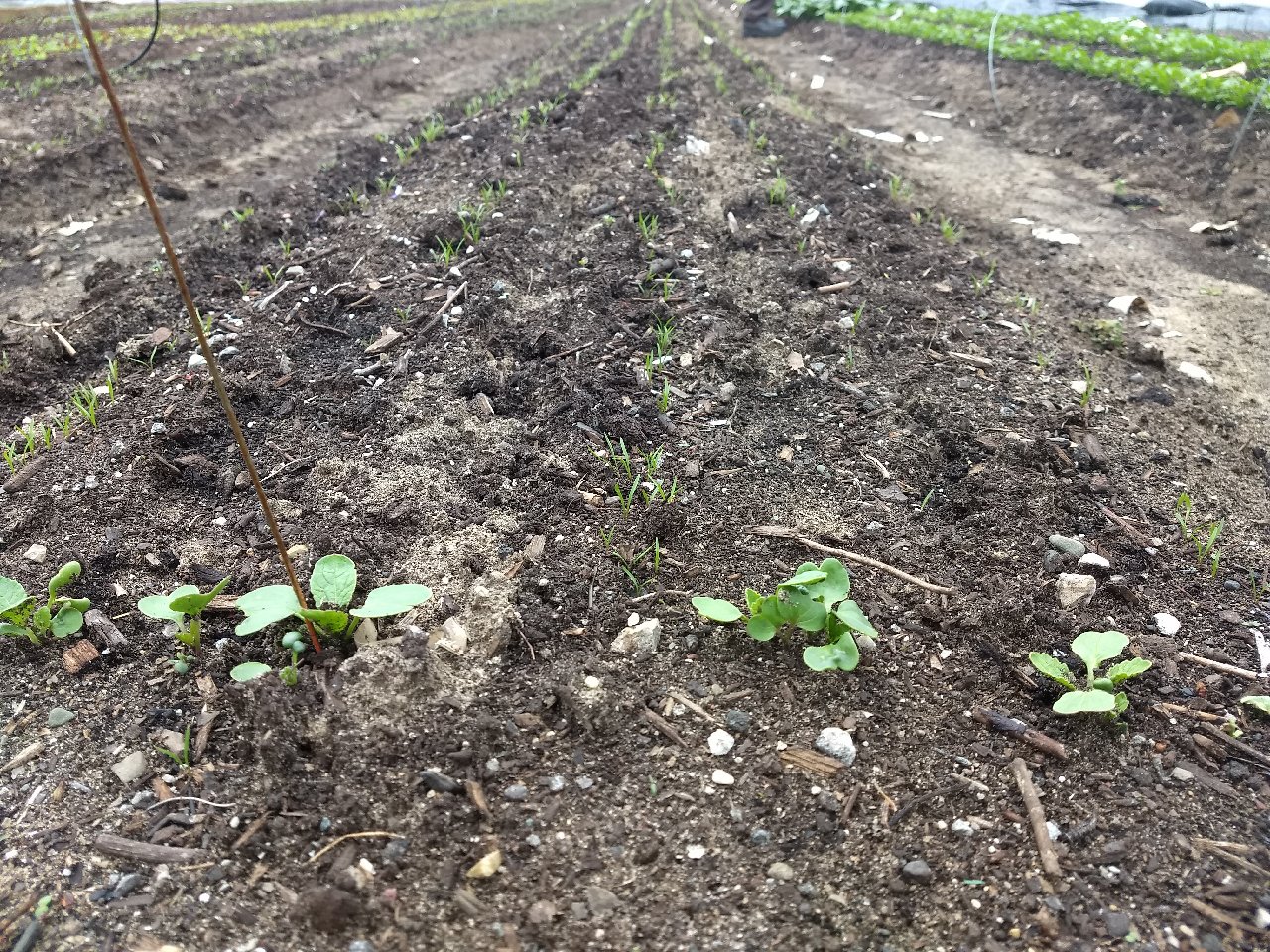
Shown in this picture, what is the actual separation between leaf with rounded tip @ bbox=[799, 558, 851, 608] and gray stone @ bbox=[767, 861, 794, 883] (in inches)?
26.9

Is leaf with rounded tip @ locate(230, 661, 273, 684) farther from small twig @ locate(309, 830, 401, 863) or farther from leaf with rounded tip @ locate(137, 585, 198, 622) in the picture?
small twig @ locate(309, 830, 401, 863)

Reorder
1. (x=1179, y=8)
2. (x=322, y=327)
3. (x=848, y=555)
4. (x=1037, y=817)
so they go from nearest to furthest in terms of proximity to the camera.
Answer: (x=1037, y=817), (x=848, y=555), (x=322, y=327), (x=1179, y=8)

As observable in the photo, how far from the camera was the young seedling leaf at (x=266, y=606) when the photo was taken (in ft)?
6.54

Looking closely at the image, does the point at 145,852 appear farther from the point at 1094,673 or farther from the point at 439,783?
the point at 1094,673

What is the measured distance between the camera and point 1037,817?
71.5 inches

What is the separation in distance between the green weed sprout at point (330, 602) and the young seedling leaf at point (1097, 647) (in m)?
1.77

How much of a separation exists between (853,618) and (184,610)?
1.82m

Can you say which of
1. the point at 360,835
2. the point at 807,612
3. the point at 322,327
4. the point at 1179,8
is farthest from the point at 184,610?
the point at 1179,8

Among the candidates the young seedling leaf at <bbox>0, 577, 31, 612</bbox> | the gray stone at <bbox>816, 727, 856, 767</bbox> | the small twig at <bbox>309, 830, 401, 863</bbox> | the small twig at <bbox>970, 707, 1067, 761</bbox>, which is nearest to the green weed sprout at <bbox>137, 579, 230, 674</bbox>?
the young seedling leaf at <bbox>0, 577, 31, 612</bbox>

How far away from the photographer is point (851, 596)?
238 cm

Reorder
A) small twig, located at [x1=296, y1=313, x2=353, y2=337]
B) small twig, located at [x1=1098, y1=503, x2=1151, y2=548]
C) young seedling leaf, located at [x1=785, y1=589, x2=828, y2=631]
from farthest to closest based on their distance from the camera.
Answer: small twig, located at [x1=296, y1=313, x2=353, y2=337] → small twig, located at [x1=1098, y1=503, x2=1151, y2=548] → young seedling leaf, located at [x1=785, y1=589, x2=828, y2=631]

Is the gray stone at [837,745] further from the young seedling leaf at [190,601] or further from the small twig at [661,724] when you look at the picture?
the young seedling leaf at [190,601]

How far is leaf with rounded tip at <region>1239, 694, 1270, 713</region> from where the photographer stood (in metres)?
2.02

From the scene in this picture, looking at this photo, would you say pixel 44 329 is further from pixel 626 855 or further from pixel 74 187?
pixel 626 855
